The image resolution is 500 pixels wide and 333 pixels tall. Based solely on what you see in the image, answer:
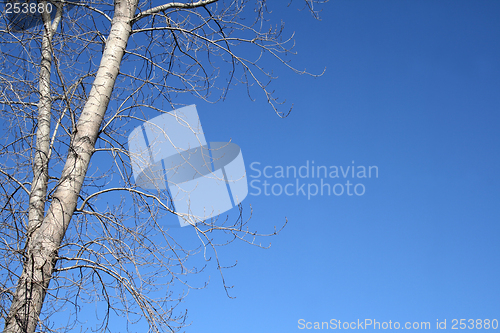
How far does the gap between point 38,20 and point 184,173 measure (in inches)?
78.7

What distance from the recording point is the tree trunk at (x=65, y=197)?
2.66 meters

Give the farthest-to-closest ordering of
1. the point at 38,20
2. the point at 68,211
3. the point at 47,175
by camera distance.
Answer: the point at 38,20
the point at 47,175
the point at 68,211

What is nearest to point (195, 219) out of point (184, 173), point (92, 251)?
point (184, 173)

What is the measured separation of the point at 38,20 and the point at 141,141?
1.54 metres

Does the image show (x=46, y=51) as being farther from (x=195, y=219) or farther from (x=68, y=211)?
(x=195, y=219)

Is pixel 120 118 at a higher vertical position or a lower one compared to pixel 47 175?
higher

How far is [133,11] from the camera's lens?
11.2 feet

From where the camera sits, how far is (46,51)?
3836 mm

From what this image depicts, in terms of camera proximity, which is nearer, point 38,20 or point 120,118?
point 120,118

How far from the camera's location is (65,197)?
290 centimetres

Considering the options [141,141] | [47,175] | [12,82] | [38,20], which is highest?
[38,20]

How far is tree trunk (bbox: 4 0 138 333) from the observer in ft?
8.73

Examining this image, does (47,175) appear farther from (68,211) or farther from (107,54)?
(107,54)

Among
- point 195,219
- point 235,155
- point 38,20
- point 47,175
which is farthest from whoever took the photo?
point 235,155
